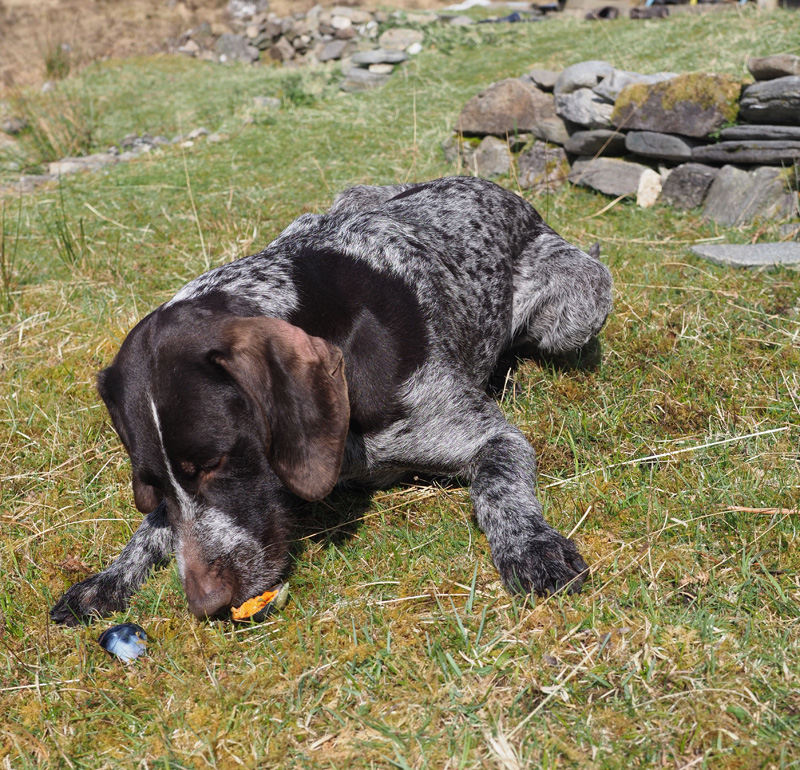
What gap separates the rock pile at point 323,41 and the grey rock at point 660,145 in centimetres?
680

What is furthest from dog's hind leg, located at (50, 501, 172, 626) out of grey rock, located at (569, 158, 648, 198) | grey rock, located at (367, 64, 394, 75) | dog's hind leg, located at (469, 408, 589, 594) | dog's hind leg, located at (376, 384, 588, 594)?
grey rock, located at (367, 64, 394, 75)

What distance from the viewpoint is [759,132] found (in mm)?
6387

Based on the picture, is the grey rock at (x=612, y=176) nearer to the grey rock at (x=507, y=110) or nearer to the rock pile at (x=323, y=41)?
the grey rock at (x=507, y=110)

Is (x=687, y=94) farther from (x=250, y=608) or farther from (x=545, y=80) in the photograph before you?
(x=250, y=608)

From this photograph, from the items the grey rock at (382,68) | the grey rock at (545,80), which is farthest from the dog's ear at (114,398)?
the grey rock at (382,68)

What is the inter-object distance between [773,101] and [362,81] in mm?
8110

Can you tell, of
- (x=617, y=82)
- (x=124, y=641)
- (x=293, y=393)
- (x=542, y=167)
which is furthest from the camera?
(x=542, y=167)

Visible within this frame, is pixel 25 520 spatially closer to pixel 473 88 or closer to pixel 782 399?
pixel 782 399

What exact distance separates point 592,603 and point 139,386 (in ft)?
5.93

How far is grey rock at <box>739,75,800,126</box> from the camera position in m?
6.16

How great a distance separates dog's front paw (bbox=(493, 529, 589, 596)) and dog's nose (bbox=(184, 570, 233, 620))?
3.47 feet

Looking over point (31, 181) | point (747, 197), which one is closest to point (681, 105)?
point (747, 197)

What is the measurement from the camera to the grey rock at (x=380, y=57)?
13836 mm

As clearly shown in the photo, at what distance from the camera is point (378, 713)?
246cm
